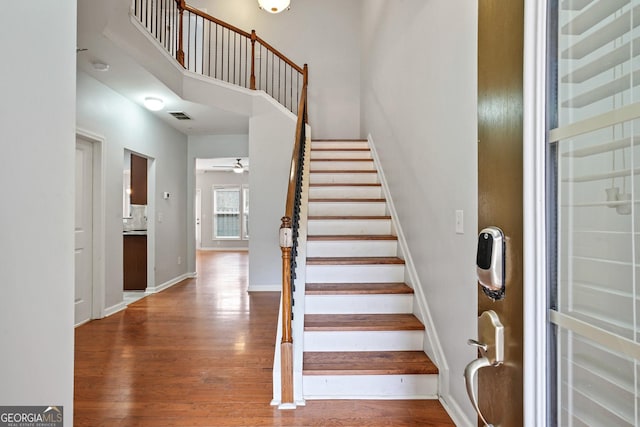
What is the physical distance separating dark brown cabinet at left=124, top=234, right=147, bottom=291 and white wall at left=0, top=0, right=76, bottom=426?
466 cm

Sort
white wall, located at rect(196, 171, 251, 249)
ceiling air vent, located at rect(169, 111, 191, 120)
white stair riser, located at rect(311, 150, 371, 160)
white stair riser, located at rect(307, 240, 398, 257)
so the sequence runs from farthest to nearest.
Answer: white wall, located at rect(196, 171, 251, 249) < ceiling air vent, located at rect(169, 111, 191, 120) < white stair riser, located at rect(311, 150, 371, 160) < white stair riser, located at rect(307, 240, 398, 257)

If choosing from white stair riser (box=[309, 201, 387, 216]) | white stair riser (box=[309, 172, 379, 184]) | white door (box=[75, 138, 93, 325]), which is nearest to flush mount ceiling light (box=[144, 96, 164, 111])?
white door (box=[75, 138, 93, 325])

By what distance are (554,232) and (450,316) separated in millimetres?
1627

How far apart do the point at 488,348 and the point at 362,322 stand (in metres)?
1.94

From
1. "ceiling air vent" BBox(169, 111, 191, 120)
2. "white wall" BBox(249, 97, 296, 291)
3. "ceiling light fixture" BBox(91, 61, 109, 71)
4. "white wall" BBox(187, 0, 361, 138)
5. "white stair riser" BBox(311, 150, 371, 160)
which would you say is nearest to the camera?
"ceiling light fixture" BBox(91, 61, 109, 71)

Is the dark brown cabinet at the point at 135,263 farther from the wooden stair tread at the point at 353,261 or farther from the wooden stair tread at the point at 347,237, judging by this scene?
the wooden stair tread at the point at 353,261

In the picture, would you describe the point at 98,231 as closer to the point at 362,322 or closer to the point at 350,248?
the point at 350,248

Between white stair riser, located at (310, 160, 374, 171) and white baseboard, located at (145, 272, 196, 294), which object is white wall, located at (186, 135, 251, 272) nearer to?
white baseboard, located at (145, 272, 196, 294)

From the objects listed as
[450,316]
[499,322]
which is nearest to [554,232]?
[499,322]

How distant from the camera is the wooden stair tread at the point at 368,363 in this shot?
2.19 m

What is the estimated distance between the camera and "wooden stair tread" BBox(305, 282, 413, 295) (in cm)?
271

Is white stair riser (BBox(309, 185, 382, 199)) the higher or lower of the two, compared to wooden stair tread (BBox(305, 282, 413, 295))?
higher

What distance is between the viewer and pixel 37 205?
101cm

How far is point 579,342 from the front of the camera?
54 centimetres
